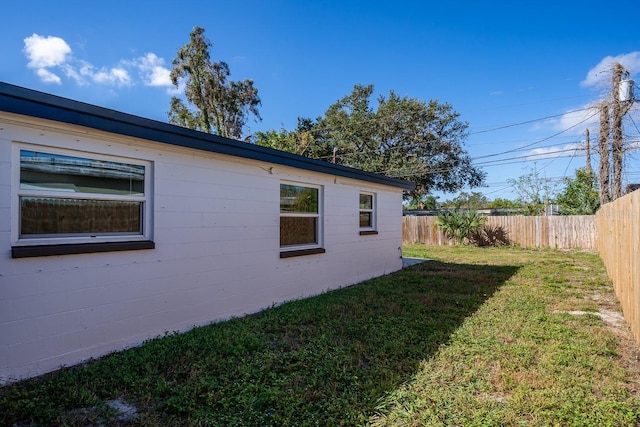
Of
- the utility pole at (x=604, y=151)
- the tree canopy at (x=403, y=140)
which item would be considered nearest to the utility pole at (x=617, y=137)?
the utility pole at (x=604, y=151)

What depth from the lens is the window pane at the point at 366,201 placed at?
7.93 metres

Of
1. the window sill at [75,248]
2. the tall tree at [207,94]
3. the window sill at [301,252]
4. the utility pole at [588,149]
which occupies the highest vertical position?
the tall tree at [207,94]

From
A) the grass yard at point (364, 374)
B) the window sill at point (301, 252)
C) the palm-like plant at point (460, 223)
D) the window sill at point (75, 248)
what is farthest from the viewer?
the palm-like plant at point (460, 223)

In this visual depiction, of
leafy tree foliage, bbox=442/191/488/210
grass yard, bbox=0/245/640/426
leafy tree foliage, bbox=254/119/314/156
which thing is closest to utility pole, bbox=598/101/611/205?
grass yard, bbox=0/245/640/426

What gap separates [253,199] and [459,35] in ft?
43.7

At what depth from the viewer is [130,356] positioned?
10.7 ft

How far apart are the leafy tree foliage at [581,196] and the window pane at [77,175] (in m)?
18.5

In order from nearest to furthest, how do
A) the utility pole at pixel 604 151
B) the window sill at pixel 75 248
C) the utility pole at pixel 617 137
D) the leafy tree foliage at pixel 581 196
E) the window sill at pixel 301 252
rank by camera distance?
1. the window sill at pixel 75 248
2. the window sill at pixel 301 252
3. the utility pole at pixel 617 137
4. the utility pole at pixel 604 151
5. the leafy tree foliage at pixel 581 196

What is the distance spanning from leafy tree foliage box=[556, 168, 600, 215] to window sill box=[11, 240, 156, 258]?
728 inches

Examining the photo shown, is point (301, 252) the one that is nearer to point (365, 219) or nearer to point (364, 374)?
point (365, 219)

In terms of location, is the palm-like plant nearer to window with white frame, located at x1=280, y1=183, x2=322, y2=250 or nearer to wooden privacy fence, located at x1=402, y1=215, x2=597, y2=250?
wooden privacy fence, located at x1=402, y1=215, x2=597, y2=250

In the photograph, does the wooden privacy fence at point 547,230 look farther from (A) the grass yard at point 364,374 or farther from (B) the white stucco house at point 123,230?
(B) the white stucco house at point 123,230

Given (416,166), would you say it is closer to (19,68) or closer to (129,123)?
(19,68)

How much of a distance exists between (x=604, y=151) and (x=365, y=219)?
41.2 ft
